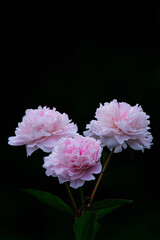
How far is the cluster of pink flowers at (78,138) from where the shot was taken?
2.73ft

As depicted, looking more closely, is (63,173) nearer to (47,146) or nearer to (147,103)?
(47,146)

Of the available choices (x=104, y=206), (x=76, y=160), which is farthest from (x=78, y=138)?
(x=104, y=206)

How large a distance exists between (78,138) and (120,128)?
115mm

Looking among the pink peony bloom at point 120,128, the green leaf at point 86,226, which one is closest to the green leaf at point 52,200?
the green leaf at point 86,226

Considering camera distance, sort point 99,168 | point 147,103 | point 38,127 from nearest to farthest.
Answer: point 99,168, point 38,127, point 147,103

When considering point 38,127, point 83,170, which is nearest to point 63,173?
point 83,170

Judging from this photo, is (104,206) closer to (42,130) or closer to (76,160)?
(76,160)

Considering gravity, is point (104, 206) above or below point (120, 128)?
below

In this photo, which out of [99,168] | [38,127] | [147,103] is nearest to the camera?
[99,168]

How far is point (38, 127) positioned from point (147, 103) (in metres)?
1.33

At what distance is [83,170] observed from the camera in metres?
0.84

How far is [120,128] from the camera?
2.96ft

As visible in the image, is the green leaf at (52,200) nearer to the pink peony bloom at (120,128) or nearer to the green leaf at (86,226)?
the green leaf at (86,226)

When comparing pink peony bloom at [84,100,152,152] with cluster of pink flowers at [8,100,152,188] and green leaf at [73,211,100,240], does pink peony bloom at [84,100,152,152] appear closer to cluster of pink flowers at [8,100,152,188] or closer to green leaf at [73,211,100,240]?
cluster of pink flowers at [8,100,152,188]
